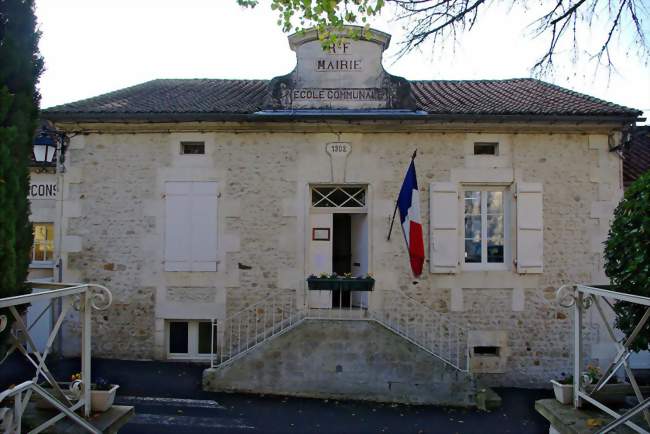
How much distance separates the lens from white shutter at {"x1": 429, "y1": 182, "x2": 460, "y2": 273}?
27.5 ft

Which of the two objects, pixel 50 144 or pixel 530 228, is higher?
pixel 50 144

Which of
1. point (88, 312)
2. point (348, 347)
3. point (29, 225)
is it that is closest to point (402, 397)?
point (348, 347)

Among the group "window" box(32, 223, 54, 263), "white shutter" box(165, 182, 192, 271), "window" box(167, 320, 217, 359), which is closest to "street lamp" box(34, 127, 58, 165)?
"window" box(32, 223, 54, 263)

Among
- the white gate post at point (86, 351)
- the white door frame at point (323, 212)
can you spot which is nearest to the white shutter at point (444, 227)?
the white door frame at point (323, 212)

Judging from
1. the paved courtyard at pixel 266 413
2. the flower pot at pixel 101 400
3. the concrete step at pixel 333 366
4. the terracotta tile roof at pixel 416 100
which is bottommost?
the paved courtyard at pixel 266 413

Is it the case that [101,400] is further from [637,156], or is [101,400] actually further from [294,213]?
[637,156]

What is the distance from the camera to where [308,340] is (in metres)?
7.47

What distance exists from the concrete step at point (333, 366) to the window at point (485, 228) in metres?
2.30

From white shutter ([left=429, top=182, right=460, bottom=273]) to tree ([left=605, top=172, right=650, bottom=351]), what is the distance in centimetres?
471

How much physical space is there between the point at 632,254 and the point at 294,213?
5824 millimetres

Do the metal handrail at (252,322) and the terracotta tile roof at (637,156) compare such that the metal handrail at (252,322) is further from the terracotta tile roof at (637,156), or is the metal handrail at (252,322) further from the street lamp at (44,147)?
the terracotta tile roof at (637,156)

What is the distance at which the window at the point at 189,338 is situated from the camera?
861cm

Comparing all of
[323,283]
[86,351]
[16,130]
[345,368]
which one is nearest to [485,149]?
[323,283]

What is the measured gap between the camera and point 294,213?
28.0 feet
